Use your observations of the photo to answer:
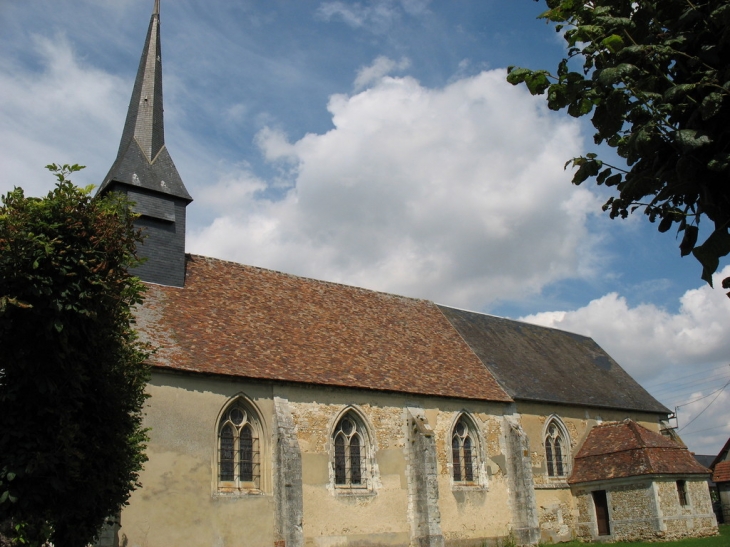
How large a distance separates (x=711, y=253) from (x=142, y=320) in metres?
15.2

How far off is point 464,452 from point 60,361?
574 inches

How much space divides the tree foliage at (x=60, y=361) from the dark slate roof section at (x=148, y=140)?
1015cm

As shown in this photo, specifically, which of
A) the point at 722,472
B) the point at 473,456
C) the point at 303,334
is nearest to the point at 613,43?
the point at 303,334

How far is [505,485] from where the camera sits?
21.2m

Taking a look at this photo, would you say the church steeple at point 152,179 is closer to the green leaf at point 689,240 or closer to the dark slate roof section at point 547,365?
the dark slate roof section at point 547,365

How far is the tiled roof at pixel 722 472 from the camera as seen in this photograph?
3458 cm

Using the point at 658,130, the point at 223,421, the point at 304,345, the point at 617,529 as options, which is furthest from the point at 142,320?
the point at 617,529

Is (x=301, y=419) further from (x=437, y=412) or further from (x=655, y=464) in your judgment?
(x=655, y=464)

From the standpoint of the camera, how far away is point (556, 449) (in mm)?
23828

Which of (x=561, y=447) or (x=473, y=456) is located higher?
(x=561, y=447)

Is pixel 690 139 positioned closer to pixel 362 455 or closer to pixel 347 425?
pixel 347 425

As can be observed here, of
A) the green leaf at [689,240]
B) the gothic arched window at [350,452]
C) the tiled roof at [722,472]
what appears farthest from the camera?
the tiled roof at [722,472]

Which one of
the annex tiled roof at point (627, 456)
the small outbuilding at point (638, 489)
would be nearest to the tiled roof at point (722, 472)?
the annex tiled roof at point (627, 456)

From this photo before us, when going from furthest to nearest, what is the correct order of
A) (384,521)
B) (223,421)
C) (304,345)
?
1. (304,345)
2. (384,521)
3. (223,421)
